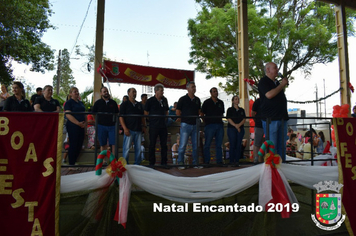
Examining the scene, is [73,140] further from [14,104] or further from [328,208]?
[328,208]

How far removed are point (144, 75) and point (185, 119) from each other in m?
4.45

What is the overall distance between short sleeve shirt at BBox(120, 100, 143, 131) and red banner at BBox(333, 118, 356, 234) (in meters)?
3.25

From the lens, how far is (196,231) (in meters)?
4.28

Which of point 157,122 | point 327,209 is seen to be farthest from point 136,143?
point 327,209

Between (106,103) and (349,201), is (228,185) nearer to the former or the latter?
(349,201)

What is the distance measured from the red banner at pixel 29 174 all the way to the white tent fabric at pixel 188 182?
9.6 inches

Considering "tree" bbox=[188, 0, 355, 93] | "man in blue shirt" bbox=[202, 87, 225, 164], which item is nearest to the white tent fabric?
"man in blue shirt" bbox=[202, 87, 225, 164]

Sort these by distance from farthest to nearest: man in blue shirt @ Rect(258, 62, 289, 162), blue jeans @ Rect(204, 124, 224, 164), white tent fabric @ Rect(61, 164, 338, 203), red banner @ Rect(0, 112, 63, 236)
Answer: blue jeans @ Rect(204, 124, 224, 164) < man in blue shirt @ Rect(258, 62, 289, 162) < white tent fabric @ Rect(61, 164, 338, 203) < red banner @ Rect(0, 112, 63, 236)

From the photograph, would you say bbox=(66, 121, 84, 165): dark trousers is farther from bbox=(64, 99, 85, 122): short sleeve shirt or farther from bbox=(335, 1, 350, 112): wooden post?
bbox=(335, 1, 350, 112): wooden post

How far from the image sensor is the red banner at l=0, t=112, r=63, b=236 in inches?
128

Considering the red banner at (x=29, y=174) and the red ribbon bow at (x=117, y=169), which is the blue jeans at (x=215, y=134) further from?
the red banner at (x=29, y=174)

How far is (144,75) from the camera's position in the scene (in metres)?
9.28

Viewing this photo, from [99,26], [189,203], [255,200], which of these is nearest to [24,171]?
[189,203]

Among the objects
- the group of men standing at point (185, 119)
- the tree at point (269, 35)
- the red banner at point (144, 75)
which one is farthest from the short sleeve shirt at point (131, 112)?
the tree at point (269, 35)
